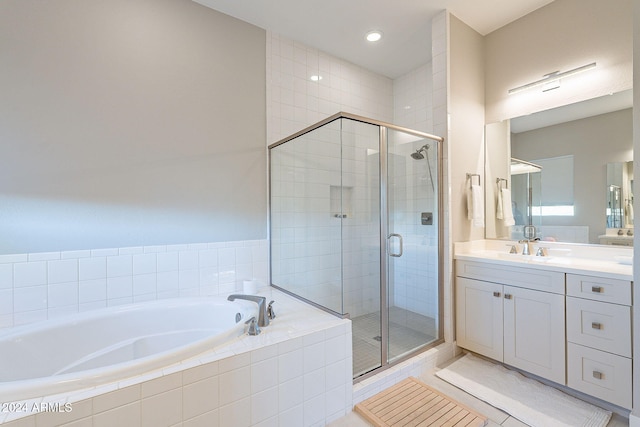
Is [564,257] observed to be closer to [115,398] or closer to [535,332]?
[535,332]

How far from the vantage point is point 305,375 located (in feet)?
5.00

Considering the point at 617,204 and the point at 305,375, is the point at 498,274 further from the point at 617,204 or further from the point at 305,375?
the point at 305,375

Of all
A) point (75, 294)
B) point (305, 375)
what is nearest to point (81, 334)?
point (75, 294)

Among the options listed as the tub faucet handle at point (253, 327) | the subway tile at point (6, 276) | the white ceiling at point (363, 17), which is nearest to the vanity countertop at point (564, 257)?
the tub faucet handle at point (253, 327)

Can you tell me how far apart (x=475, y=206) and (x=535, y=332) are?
Answer: 1042 mm

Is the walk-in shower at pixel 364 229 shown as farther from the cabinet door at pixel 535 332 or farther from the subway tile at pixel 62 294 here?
the subway tile at pixel 62 294

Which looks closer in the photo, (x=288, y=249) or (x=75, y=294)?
(x=75, y=294)

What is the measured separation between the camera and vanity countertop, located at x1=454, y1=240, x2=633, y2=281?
5.59 ft

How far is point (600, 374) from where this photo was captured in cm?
163

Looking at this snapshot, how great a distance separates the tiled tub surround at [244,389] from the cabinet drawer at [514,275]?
47.9 inches

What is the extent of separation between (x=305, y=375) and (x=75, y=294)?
61.7 inches

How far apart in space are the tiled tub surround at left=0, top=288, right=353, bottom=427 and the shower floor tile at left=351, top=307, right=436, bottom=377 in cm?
37

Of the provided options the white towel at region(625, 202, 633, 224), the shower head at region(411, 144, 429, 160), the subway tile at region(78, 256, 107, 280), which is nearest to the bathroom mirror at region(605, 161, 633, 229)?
the white towel at region(625, 202, 633, 224)

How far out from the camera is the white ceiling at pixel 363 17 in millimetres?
2295
